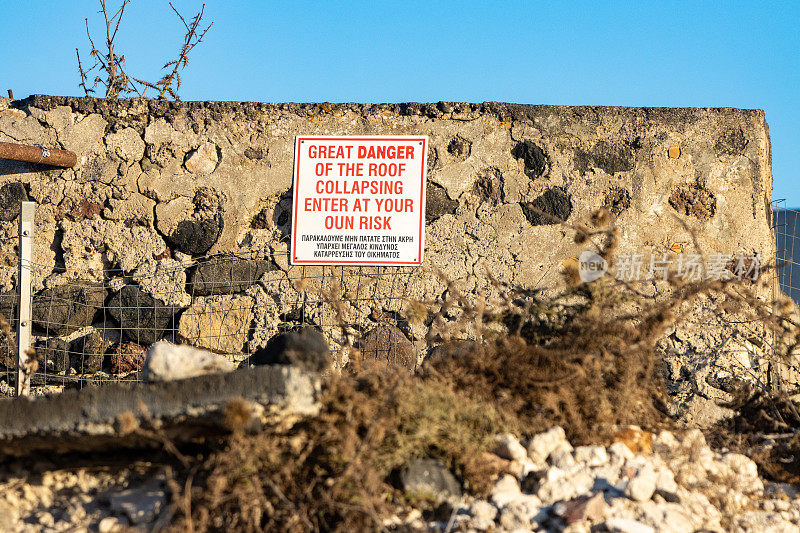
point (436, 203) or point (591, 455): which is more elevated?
point (436, 203)

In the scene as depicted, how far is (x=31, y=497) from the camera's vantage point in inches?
105

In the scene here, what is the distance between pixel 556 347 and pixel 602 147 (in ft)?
6.25

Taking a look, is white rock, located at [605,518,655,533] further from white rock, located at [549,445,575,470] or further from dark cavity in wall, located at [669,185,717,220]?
dark cavity in wall, located at [669,185,717,220]

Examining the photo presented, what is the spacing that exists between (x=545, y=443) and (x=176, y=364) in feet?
4.62

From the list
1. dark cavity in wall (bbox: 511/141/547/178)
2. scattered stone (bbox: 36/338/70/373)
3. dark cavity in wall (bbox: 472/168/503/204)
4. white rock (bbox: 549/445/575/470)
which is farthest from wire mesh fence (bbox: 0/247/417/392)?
white rock (bbox: 549/445/575/470)

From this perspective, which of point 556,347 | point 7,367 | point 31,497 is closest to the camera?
point 31,497

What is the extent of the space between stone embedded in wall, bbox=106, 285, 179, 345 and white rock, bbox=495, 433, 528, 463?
8.29ft

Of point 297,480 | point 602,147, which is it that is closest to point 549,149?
point 602,147

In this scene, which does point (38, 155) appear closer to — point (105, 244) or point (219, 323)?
point (105, 244)

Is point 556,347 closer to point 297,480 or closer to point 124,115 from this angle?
point 297,480

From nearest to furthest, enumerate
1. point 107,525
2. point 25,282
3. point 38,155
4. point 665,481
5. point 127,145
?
point 107,525, point 665,481, point 25,282, point 38,155, point 127,145

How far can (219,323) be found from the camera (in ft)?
14.9

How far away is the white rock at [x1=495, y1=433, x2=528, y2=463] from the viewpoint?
2705 mm

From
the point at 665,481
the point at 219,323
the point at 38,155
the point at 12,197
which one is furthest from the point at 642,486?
the point at 12,197
